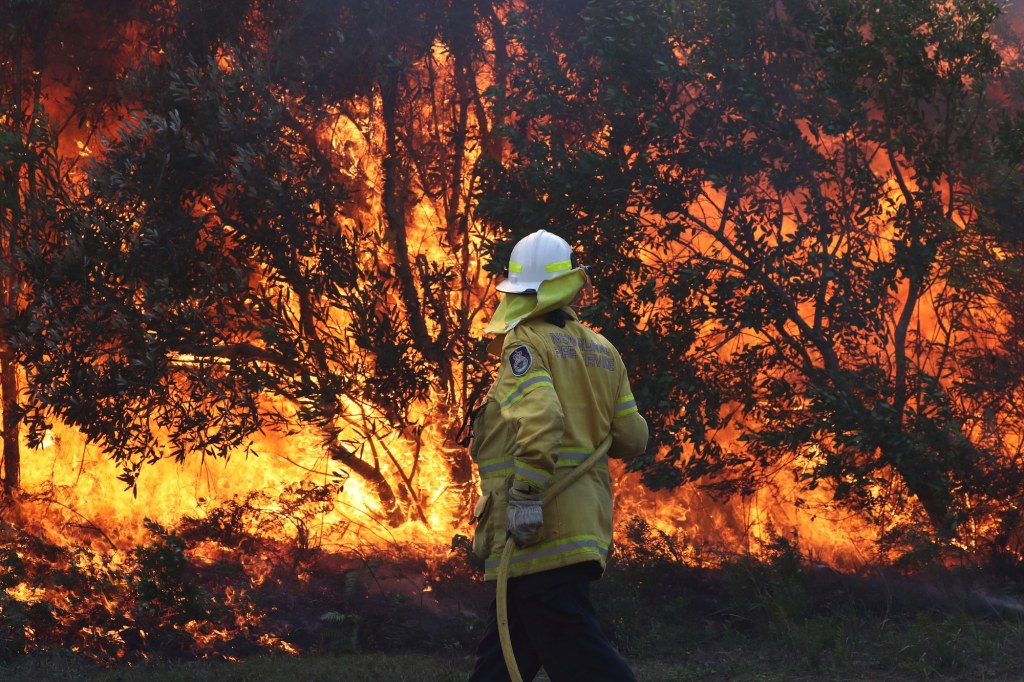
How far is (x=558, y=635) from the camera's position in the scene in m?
3.28

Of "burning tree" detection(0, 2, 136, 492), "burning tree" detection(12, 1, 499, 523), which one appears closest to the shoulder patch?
"burning tree" detection(12, 1, 499, 523)

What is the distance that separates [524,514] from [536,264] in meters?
0.89

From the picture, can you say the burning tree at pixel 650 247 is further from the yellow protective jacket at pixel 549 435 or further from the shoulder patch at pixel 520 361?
the shoulder patch at pixel 520 361

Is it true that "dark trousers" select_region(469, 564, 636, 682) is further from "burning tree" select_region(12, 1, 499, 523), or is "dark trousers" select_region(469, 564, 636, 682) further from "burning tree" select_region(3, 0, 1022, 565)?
"burning tree" select_region(12, 1, 499, 523)

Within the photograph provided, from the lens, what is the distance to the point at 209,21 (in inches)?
310

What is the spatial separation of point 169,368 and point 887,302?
5293 millimetres

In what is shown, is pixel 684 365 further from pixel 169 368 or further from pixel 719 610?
pixel 169 368

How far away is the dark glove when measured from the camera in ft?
10.5

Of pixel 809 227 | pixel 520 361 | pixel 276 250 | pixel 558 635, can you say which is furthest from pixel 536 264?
pixel 809 227

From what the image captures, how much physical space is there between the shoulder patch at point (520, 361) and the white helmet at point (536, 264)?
31cm

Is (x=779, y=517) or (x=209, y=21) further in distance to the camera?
(x=779, y=517)

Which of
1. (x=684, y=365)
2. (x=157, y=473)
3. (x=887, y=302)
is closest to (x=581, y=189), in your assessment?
(x=684, y=365)

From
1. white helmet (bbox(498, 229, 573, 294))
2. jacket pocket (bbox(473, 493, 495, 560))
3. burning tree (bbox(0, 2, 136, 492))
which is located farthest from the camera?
burning tree (bbox(0, 2, 136, 492))

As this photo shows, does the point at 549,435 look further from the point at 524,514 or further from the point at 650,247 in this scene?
the point at 650,247
